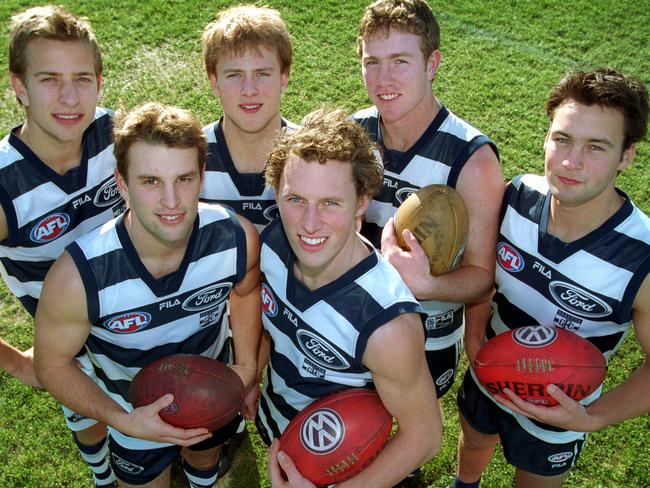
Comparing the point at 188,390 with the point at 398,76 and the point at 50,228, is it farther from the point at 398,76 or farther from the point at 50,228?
the point at 398,76

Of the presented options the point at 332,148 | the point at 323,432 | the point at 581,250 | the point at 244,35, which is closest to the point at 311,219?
the point at 332,148

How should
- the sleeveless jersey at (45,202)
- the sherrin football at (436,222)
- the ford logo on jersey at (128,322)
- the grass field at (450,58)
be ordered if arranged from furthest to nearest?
the grass field at (450,58)
the sleeveless jersey at (45,202)
the sherrin football at (436,222)
the ford logo on jersey at (128,322)

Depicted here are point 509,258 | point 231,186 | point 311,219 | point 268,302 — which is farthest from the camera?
point 231,186

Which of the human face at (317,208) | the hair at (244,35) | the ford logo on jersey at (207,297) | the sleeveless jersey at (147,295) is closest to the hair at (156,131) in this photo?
the sleeveless jersey at (147,295)

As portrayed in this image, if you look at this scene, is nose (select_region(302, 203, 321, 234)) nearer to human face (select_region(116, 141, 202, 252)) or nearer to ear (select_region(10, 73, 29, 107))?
human face (select_region(116, 141, 202, 252))

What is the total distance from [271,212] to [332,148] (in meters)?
1.00

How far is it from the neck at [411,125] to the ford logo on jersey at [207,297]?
1140 millimetres

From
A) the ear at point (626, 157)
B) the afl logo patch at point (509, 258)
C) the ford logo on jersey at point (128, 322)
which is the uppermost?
the ear at point (626, 157)

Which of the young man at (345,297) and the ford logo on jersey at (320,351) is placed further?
the ford logo on jersey at (320,351)

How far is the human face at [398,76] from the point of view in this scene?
10.5 ft

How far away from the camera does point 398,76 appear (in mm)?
3213

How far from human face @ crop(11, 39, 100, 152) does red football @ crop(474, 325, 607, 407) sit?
2328 millimetres

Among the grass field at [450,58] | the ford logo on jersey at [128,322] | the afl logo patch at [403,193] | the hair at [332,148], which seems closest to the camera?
the hair at [332,148]

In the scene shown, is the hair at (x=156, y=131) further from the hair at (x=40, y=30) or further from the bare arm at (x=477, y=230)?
the bare arm at (x=477, y=230)
